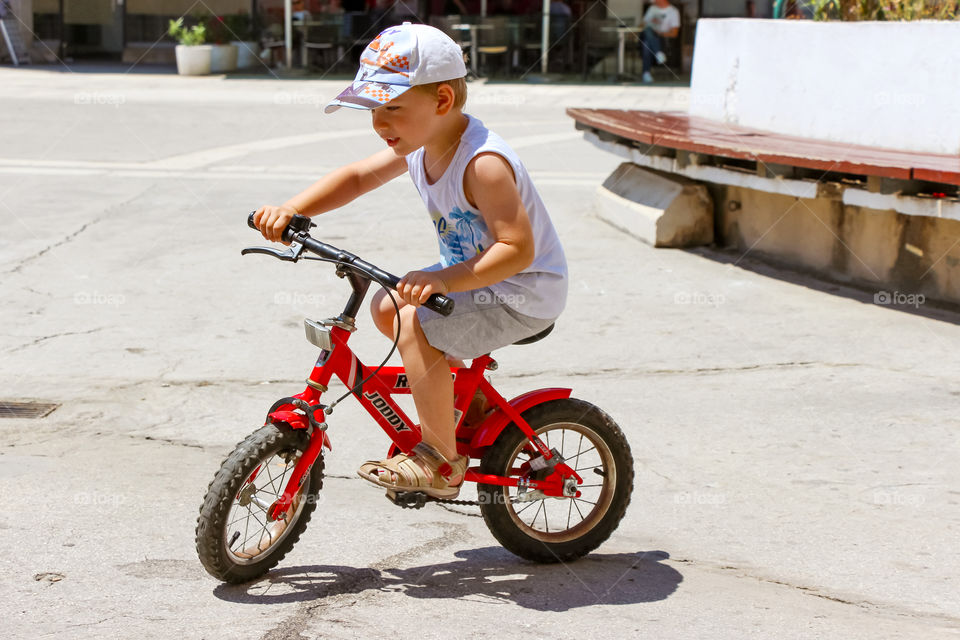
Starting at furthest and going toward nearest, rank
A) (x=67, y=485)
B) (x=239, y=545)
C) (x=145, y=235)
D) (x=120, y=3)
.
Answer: (x=120, y=3)
(x=145, y=235)
(x=67, y=485)
(x=239, y=545)

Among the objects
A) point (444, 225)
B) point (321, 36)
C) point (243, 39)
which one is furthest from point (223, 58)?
point (444, 225)

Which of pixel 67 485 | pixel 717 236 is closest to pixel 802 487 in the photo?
pixel 67 485

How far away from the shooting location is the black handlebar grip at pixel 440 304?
307 centimetres

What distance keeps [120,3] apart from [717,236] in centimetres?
2136

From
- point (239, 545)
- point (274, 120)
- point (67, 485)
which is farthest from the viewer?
point (274, 120)

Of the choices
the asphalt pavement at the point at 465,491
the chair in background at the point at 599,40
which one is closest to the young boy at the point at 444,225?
the asphalt pavement at the point at 465,491

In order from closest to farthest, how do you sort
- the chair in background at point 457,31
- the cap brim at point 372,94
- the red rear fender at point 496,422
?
the cap brim at point 372,94 < the red rear fender at point 496,422 < the chair in background at point 457,31

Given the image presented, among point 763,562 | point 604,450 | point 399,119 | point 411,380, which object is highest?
point 399,119

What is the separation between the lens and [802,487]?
4559 millimetres

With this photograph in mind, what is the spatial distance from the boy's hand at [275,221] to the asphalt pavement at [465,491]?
1.03 meters

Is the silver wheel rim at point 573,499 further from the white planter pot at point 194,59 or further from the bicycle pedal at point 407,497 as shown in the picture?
the white planter pot at point 194,59

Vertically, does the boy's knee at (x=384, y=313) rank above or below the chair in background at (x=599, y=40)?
below

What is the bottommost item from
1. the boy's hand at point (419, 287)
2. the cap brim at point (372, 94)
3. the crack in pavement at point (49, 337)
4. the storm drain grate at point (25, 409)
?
the storm drain grate at point (25, 409)

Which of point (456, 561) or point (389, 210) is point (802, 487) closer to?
point (456, 561)
